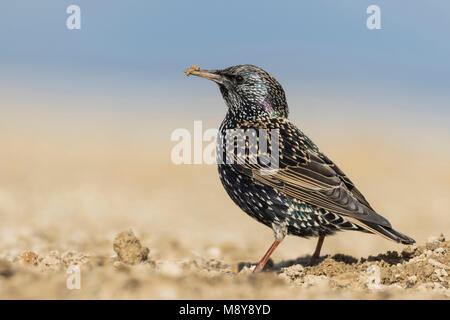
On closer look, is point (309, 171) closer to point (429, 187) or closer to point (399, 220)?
point (399, 220)

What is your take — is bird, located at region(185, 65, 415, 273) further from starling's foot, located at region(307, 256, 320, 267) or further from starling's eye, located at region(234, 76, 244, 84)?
starling's eye, located at region(234, 76, 244, 84)

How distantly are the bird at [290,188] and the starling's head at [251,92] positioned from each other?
0.68ft

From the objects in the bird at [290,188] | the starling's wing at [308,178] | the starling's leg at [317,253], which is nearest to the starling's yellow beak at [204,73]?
the bird at [290,188]

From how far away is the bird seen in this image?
18.7ft

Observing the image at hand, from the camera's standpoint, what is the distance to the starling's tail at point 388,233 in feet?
18.1

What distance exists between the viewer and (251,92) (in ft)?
22.0

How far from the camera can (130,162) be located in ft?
51.9

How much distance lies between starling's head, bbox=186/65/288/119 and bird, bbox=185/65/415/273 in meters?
0.21

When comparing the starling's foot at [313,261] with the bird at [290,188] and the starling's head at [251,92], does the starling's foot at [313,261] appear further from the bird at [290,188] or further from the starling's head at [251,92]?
the starling's head at [251,92]

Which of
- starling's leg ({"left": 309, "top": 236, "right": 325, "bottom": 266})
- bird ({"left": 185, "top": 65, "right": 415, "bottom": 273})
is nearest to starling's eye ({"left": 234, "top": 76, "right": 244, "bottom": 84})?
bird ({"left": 185, "top": 65, "right": 415, "bottom": 273})

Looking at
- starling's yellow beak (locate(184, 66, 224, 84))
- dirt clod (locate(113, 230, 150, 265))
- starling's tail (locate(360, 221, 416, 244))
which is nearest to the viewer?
starling's tail (locate(360, 221, 416, 244))

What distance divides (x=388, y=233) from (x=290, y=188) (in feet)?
3.03

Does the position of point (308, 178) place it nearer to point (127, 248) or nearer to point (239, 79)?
point (239, 79)
